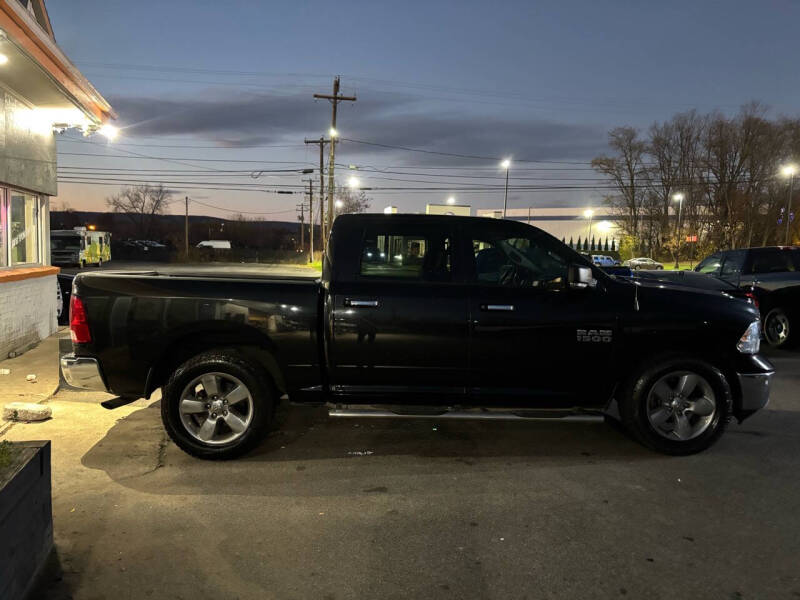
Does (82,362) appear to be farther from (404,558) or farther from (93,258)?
(93,258)

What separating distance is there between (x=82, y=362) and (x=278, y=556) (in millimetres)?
2451

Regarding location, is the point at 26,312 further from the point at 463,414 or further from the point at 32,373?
the point at 463,414

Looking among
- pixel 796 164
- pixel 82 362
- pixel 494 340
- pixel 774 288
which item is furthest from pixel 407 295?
pixel 796 164

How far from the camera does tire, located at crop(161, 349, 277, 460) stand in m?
4.60

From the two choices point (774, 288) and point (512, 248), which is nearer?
point (512, 248)

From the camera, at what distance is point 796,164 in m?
61.1

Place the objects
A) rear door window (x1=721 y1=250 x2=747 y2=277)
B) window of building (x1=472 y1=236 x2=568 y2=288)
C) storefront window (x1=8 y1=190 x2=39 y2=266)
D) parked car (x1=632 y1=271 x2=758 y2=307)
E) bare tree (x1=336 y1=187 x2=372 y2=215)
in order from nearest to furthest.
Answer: window of building (x1=472 y1=236 x2=568 y2=288) → storefront window (x1=8 y1=190 x2=39 y2=266) → parked car (x1=632 y1=271 x2=758 y2=307) → rear door window (x1=721 y1=250 x2=747 y2=277) → bare tree (x1=336 y1=187 x2=372 y2=215)

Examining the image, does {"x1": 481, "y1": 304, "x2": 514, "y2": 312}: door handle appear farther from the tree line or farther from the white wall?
the tree line

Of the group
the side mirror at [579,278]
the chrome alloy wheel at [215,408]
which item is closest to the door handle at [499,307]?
the side mirror at [579,278]

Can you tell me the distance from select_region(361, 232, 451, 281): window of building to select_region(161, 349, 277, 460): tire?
1234 millimetres

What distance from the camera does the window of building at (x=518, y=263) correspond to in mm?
4781

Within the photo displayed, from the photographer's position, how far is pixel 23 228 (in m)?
10.0

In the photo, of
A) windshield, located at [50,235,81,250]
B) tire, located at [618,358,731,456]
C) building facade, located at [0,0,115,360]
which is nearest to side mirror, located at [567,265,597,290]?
tire, located at [618,358,731,456]

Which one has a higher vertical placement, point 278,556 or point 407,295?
point 407,295
